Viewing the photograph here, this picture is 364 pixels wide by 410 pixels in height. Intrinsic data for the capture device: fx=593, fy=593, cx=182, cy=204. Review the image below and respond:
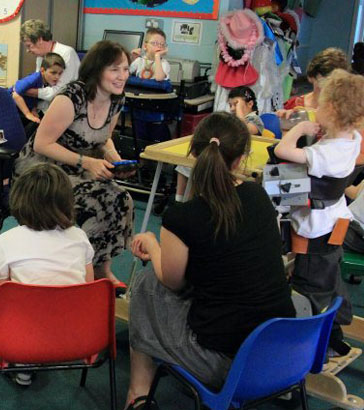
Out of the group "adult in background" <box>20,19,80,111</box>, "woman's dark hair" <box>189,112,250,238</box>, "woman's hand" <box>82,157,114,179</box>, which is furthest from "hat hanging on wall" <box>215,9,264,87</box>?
"woman's dark hair" <box>189,112,250,238</box>

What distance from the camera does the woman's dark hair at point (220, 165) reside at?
4.97 feet

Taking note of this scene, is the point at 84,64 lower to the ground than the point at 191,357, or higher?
higher

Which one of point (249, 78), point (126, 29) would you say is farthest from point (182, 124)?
point (126, 29)

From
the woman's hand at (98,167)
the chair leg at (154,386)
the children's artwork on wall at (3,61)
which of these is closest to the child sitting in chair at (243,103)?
the woman's hand at (98,167)

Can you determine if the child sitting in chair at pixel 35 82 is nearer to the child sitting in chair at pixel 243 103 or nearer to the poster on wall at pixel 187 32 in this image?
the poster on wall at pixel 187 32

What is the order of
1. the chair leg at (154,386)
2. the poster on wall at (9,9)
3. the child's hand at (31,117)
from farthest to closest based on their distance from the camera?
the poster on wall at (9,9) → the child's hand at (31,117) → the chair leg at (154,386)

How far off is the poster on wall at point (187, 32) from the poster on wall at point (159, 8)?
63mm

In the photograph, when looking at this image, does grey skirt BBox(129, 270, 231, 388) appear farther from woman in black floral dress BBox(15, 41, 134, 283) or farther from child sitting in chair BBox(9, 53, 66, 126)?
child sitting in chair BBox(9, 53, 66, 126)

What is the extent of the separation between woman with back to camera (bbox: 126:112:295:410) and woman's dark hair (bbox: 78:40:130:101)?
3.09 feet

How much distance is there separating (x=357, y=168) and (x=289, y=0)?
3.89m

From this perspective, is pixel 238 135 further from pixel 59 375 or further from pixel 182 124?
pixel 182 124

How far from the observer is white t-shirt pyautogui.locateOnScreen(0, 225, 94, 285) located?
5.40ft

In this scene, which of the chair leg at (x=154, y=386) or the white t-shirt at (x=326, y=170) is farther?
the white t-shirt at (x=326, y=170)

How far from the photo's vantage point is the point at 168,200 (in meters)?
4.33
